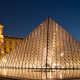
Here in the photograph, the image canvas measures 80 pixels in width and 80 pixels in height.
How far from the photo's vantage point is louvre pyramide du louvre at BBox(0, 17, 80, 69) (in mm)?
27578

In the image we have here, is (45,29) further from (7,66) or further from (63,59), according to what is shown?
(7,66)

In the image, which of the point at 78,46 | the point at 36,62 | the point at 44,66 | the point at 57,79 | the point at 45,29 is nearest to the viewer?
the point at 57,79

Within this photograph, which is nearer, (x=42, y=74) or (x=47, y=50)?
(x=42, y=74)

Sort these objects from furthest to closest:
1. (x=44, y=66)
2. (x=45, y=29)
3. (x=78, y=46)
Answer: (x=78, y=46) < (x=45, y=29) < (x=44, y=66)

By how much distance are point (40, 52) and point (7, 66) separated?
8906 mm

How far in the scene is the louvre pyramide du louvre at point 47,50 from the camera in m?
27.6

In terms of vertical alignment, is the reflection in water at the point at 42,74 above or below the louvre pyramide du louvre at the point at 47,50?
below

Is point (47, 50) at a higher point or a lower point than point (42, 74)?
higher

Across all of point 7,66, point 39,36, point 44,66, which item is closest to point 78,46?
point 39,36

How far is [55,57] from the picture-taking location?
27.8 m

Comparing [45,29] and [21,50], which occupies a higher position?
[45,29]

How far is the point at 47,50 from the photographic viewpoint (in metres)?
27.0

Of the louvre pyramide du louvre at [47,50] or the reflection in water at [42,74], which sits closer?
the reflection in water at [42,74]

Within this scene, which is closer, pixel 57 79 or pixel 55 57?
pixel 57 79
